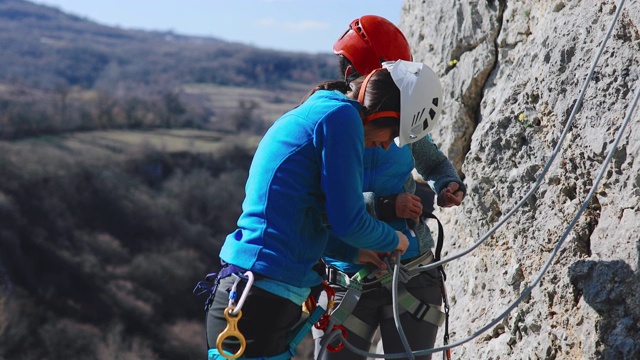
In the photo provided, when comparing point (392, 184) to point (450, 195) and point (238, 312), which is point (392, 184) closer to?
point (450, 195)

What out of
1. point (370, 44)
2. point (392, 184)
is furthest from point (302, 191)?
point (370, 44)

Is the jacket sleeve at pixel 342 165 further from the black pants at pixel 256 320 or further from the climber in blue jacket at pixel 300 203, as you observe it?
the black pants at pixel 256 320

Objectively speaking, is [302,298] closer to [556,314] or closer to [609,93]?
[556,314]

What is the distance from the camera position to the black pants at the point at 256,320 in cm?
269

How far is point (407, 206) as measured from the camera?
3215mm

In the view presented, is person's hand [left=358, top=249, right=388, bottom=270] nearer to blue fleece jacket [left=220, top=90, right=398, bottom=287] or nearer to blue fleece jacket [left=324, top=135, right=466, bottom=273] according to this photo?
blue fleece jacket [left=324, top=135, right=466, bottom=273]

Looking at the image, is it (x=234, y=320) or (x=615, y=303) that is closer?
(x=234, y=320)

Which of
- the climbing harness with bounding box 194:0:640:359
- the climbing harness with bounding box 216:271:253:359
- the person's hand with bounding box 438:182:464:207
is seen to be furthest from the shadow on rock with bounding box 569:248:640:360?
the climbing harness with bounding box 216:271:253:359

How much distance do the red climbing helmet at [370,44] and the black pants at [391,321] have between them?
968 mm

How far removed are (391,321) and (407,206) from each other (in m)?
0.53

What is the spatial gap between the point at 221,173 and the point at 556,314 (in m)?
53.8

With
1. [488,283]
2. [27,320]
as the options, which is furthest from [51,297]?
[488,283]

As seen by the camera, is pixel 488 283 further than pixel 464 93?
No

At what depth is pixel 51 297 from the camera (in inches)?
1544
